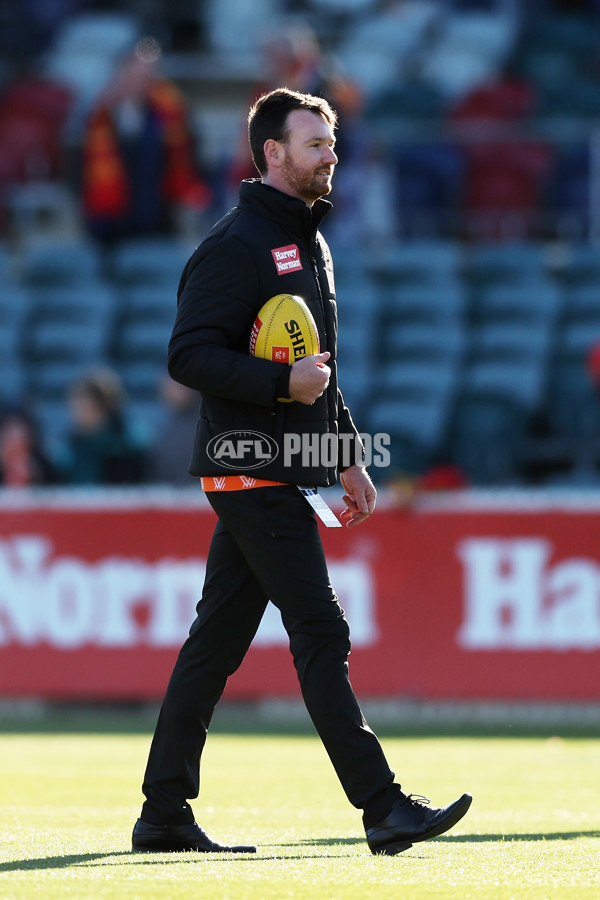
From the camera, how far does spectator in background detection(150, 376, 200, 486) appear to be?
11727 millimetres

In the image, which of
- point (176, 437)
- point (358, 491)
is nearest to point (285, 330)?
point (358, 491)

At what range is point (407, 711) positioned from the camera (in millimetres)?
11500

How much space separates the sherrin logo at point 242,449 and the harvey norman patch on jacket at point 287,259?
0.50 meters

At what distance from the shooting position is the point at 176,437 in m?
11.8

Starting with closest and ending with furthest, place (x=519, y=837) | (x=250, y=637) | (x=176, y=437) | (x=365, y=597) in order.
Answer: (x=250, y=637) → (x=519, y=837) → (x=365, y=597) → (x=176, y=437)

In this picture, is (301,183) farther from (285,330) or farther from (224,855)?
(224,855)

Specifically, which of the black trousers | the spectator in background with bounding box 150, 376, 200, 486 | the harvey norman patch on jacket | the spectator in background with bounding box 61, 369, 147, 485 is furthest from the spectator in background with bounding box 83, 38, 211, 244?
the black trousers

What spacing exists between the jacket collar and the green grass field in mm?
1911

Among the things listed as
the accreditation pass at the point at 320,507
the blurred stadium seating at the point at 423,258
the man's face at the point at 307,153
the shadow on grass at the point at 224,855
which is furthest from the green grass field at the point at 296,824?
the blurred stadium seating at the point at 423,258

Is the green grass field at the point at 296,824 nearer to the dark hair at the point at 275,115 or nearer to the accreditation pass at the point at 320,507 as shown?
the accreditation pass at the point at 320,507

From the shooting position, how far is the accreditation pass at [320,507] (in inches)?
205

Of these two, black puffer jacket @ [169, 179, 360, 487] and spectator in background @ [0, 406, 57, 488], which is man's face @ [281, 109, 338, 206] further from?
spectator in background @ [0, 406, 57, 488]

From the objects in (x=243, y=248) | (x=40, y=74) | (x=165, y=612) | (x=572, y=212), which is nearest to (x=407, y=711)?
(x=165, y=612)

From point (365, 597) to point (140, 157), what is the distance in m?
5.25
